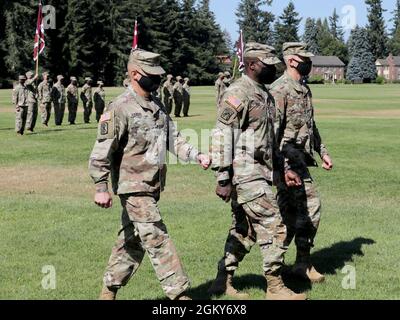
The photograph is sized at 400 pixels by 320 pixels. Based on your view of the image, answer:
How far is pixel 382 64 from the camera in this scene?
15262 centimetres

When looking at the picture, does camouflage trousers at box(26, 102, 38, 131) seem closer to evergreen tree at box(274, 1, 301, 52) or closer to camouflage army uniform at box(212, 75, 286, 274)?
camouflage army uniform at box(212, 75, 286, 274)

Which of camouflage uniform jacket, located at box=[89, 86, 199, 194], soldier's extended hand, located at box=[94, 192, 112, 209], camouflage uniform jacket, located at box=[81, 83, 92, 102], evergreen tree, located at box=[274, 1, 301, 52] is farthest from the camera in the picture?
evergreen tree, located at box=[274, 1, 301, 52]

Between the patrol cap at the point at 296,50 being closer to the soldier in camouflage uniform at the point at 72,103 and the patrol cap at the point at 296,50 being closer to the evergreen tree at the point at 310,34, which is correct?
the soldier in camouflage uniform at the point at 72,103

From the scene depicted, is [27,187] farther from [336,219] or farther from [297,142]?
[297,142]

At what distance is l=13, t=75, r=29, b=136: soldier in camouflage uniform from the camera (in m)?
23.2

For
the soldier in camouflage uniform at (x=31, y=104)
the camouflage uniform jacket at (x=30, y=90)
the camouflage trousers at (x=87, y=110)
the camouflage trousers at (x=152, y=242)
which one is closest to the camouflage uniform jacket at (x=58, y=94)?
the camouflage trousers at (x=87, y=110)

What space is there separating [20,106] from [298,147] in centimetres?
1805

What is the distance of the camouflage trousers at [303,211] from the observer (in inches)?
264

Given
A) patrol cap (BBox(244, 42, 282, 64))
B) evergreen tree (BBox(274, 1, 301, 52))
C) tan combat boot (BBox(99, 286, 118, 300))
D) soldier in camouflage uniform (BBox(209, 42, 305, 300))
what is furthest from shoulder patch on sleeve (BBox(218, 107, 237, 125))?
evergreen tree (BBox(274, 1, 301, 52))

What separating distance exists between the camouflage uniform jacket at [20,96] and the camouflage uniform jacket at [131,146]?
18.7 metres

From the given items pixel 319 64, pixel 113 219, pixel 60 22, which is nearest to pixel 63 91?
pixel 113 219

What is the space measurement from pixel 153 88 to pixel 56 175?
30.0ft

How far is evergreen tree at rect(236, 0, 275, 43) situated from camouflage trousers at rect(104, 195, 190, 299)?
377 feet

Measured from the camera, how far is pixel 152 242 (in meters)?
5.25
